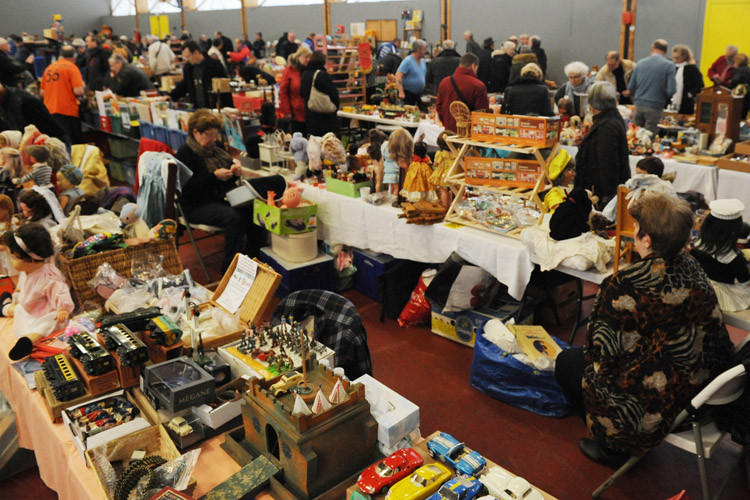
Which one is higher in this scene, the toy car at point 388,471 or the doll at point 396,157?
the doll at point 396,157

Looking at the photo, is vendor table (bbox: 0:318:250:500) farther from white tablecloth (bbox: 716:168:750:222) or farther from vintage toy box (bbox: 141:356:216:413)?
white tablecloth (bbox: 716:168:750:222)

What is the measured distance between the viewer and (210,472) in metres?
2.07

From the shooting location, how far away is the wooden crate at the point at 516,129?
4.09 metres

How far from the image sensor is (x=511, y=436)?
341 cm

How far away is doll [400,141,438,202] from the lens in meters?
4.59

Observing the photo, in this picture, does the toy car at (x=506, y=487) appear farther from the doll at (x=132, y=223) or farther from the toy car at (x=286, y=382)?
the doll at (x=132, y=223)

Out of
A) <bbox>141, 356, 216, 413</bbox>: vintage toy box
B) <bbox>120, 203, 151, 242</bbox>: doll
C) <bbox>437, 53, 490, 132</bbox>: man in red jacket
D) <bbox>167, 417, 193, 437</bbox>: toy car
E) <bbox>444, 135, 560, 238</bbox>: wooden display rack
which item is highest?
<bbox>437, 53, 490, 132</bbox>: man in red jacket

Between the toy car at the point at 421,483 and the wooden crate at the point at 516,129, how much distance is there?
2.73 m

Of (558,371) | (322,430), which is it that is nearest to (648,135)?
(558,371)

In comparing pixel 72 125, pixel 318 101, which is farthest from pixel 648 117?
pixel 72 125

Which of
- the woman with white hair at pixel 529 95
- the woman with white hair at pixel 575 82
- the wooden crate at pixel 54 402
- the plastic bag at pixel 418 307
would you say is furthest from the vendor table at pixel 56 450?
the woman with white hair at pixel 575 82

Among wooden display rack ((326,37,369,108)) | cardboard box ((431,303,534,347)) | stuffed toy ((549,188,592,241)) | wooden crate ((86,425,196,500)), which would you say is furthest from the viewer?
wooden display rack ((326,37,369,108))

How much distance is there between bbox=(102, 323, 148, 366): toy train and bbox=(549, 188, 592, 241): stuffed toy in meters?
→ 2.41

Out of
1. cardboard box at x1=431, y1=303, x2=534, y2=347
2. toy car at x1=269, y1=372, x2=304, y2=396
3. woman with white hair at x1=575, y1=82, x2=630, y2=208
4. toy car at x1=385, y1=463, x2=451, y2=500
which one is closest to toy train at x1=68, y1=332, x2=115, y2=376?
toy car at x1=269, y1=372, x2=304, y2=396
